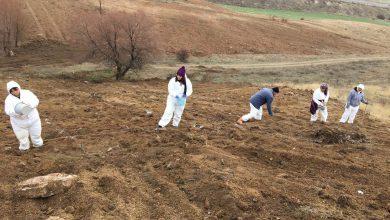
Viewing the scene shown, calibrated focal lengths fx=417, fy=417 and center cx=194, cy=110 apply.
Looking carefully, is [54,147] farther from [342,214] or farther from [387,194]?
[387,194]

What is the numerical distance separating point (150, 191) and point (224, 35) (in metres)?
28.5

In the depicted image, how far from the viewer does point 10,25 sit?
25172 mm

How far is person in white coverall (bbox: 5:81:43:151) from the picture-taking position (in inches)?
333

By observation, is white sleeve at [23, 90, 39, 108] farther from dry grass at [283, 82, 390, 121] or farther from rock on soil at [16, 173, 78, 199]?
dry grass at [283, 82, 390, 121]

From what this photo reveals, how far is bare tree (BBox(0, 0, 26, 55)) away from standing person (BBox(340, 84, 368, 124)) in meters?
20.1

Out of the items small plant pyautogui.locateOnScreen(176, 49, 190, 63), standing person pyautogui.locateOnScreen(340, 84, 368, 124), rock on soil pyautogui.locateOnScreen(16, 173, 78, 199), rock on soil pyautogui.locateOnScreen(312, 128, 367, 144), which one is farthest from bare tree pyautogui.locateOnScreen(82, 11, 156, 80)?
rock on soil pyautogui.locateOnScreen(16, 173, 78, 199)

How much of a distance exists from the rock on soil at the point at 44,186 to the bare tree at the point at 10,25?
794 inches

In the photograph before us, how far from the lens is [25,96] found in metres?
8.55

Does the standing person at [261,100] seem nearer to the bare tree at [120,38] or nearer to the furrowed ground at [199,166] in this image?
the furrowed ground at [199,166]

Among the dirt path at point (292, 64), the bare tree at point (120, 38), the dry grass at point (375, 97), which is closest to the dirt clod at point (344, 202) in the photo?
the dry grass at point (375, 97)

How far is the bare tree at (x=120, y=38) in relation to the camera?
2189cm

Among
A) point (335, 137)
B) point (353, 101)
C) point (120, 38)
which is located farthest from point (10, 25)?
point (335, 137)

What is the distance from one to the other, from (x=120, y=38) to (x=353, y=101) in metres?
13.2

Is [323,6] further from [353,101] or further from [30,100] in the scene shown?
[30,100]
